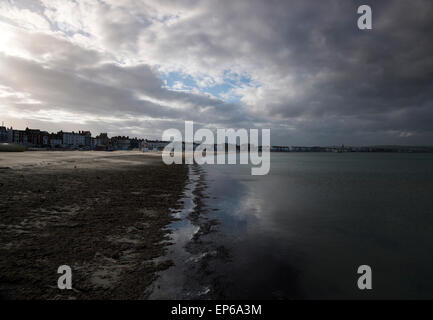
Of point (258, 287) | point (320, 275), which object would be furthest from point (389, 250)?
point (258, 287)

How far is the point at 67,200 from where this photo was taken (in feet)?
34.8

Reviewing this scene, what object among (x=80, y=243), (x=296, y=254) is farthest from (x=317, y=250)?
(x=80, y=243)

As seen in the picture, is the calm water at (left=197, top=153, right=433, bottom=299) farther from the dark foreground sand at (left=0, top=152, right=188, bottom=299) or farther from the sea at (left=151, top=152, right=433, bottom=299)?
the dark foreground sand at (left=0, top=152, right=188, bottom=299)

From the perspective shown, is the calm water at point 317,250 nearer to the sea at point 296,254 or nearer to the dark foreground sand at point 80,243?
the sea at point 296,254

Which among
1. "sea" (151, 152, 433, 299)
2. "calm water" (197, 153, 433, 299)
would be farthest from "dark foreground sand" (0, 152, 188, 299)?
"calm water" (197, 153, 433, 299)

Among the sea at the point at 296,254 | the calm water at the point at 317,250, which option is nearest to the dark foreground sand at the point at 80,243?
the sea at the point at 296,254

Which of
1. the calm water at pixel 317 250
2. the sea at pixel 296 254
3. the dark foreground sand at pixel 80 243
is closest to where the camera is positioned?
the dark foreground sand at pixel 80 243

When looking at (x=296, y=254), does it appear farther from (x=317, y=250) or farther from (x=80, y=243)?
(x=80, y=243)

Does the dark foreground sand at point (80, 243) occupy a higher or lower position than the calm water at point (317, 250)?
higher

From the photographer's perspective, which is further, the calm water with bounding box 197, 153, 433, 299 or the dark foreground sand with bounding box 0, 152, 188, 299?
the calm water with bounding box 197, 153, 433, 299

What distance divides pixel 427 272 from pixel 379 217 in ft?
21.1

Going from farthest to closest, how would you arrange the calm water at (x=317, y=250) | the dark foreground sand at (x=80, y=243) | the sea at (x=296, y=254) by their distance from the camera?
the calm water at (x=317, y=250) < the sea at (x=296, y=254) < the dark foreground sand at (x=80, y=243)
